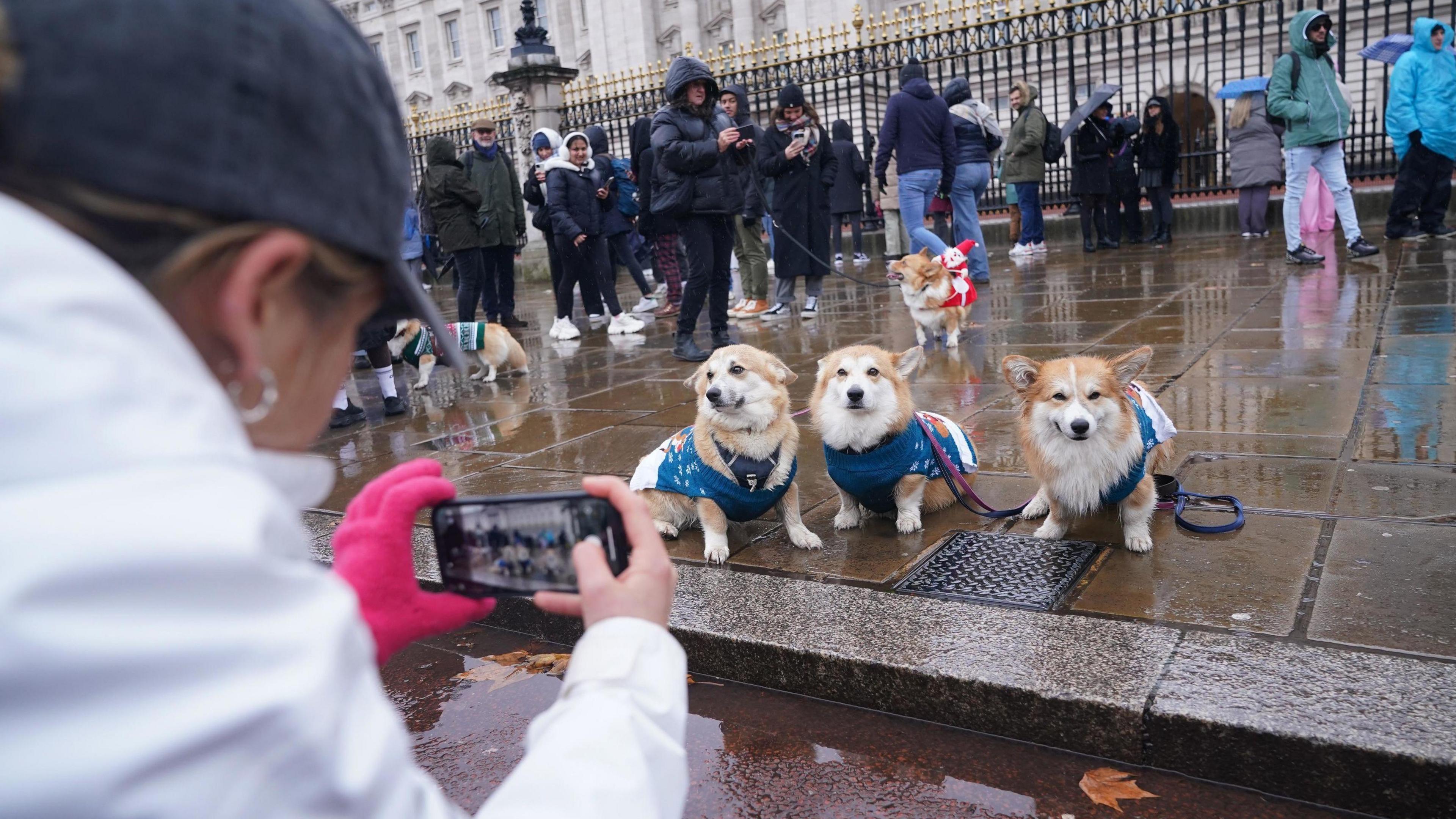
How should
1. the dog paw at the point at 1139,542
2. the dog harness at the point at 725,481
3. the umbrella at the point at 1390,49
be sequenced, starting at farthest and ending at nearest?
the umbrella at the point at 1390,49 → the dog harness at the point at 725,481 → the dog paw at the point at 1139,542

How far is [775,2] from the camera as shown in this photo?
40.5m

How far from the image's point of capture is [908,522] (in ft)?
13.8

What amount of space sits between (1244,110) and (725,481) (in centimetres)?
1224

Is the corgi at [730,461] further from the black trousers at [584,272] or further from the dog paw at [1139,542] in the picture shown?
the black trousers at [584,272]

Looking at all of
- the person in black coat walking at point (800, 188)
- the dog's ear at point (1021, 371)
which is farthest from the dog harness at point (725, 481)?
the person in black coat walking at point (800, 188)

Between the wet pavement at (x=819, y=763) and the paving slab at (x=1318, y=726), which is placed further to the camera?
the wet pavement at (x=819, y=763)

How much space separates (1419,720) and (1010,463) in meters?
2.74

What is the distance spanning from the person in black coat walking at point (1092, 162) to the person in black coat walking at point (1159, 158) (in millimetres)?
463

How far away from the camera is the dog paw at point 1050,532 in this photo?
390 cm

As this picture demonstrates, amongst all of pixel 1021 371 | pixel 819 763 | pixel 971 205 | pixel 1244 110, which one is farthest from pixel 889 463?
pixel 1244 110

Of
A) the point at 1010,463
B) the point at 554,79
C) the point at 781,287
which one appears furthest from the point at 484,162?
the point at 1010,463

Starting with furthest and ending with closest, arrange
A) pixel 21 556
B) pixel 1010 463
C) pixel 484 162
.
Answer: pixel 484 162 → pixel 1010 463 → pixel 21 556

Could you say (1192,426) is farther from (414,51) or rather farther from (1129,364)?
(414,51)

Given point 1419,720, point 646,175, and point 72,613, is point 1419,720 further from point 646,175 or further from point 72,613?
point 646,175
